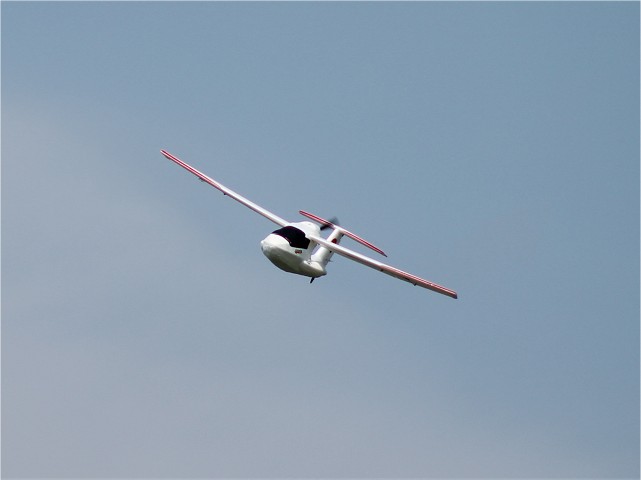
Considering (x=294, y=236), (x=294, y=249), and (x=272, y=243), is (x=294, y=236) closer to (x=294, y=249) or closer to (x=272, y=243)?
(x=294, y=249)

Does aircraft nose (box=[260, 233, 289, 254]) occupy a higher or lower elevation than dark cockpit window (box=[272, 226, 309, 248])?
lower

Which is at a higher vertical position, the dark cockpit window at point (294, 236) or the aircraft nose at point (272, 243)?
the dark cockpit window at point (294, 236)

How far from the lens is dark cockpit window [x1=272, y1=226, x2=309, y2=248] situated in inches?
3019

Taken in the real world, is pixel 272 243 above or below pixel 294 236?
below

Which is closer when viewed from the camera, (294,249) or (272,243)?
(272,243)

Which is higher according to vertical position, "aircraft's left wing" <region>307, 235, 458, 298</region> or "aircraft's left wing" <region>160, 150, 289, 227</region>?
"aircraft's left wing" <region>160, 150, 289, 227</region>

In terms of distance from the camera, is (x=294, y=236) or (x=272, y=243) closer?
(x=272, y=243)

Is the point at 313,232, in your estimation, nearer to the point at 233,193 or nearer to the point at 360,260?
the point at 360,260

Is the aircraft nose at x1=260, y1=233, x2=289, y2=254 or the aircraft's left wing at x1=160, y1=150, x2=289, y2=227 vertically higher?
the aircraft's left wing at x1=160, y1=150, x2=289, y2=227

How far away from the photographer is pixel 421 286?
7556 cm

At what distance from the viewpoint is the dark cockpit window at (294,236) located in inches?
3019

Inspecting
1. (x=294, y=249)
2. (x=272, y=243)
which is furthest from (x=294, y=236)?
(x=272, y=243)

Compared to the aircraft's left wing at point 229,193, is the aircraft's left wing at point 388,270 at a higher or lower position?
lower

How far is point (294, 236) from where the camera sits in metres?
77.1
